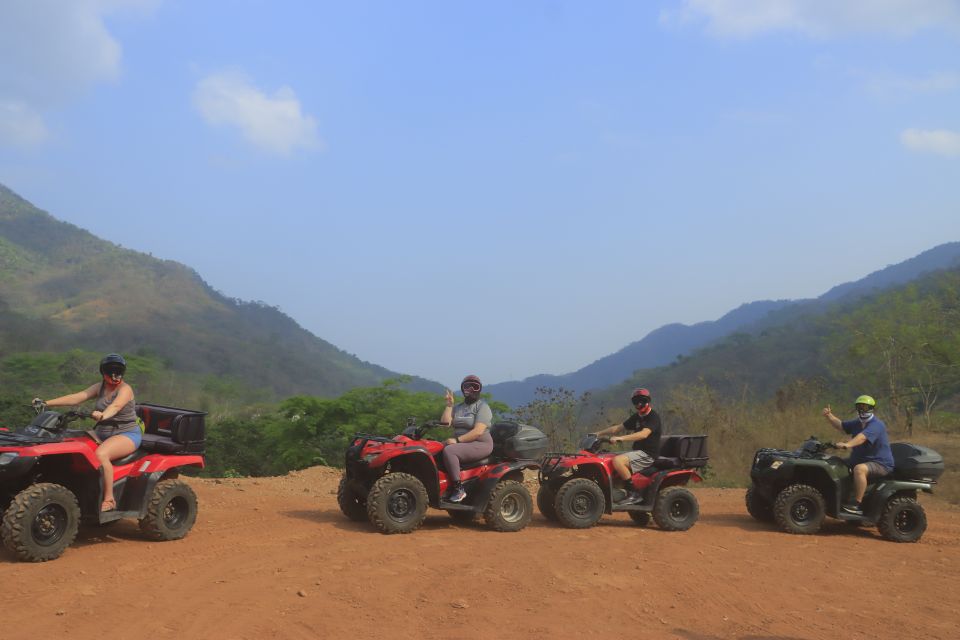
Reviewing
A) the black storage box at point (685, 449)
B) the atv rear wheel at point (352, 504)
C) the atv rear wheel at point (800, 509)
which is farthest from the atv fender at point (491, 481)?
the atv rear wheel at point (800, 509)

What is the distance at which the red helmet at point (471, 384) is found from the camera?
403 inches

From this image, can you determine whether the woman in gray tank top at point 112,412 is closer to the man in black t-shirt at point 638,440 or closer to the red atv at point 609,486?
the red atv at point 609,486

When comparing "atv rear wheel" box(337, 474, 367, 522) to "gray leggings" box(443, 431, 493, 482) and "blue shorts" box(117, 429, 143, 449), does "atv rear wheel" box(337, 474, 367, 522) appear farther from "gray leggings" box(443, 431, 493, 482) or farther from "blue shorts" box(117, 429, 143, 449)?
"blue shorts" box(117, 429, 143, 449)

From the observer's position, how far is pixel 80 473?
26.2 ft

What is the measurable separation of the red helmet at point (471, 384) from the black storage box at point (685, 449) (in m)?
2.66

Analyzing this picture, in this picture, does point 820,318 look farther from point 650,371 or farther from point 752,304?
point 752,304

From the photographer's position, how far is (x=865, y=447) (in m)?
10.9

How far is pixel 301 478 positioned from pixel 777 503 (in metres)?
7.91

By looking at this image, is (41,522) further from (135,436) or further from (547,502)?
(547,502)

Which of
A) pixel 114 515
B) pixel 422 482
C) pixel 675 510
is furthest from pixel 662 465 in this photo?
pixel 114 515

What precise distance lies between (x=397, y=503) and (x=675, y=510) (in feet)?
12.3

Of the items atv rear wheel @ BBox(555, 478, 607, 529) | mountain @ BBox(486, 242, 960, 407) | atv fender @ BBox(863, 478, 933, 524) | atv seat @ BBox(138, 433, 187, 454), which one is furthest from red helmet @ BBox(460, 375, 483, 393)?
mountain @ BBox(486, 242, 960, 407)

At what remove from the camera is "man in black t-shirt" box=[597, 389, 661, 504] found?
34.9ft

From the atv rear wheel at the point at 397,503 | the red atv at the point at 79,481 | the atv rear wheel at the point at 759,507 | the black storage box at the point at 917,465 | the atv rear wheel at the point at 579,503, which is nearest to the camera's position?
the red atv at the point at 79,481
